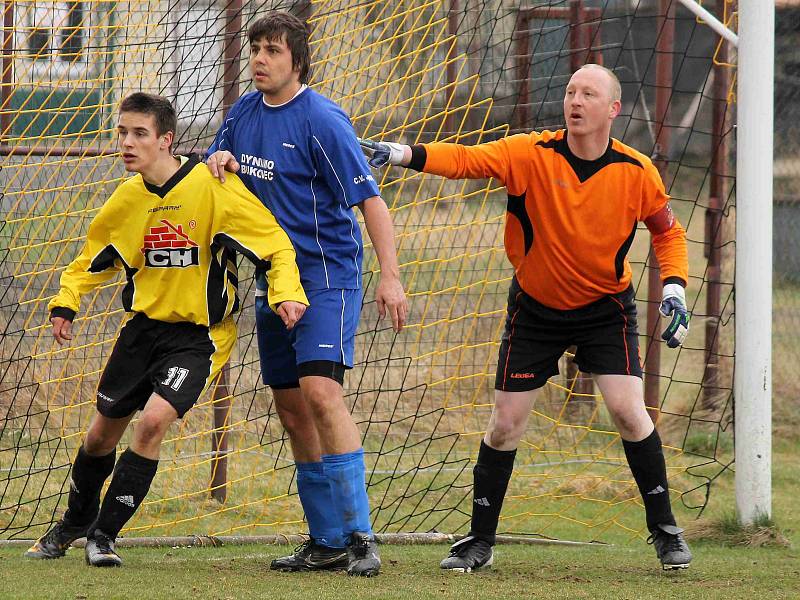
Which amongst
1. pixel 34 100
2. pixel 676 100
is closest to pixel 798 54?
pixel 676 100

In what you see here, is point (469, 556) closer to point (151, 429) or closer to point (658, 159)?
point (151, 429)

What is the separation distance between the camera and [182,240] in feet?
14.9

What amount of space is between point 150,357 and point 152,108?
0.93 metres

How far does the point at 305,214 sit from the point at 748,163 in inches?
87.4

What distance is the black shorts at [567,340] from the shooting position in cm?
471

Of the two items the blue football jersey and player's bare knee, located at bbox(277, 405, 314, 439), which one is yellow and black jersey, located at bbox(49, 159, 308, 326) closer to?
the blue football jersey

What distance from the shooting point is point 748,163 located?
5586 millimetres

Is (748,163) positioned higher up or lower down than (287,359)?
higher up

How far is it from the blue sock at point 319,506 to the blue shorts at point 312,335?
14.1 inches

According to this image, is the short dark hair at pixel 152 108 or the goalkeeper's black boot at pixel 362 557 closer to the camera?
the goalkeeper's black boot at pixel 362 557

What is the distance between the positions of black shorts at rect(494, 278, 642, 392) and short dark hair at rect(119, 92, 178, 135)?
1.52m

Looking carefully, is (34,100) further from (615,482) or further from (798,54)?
(798,54)

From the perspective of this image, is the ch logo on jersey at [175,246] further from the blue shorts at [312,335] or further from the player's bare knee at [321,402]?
the player's bare knee at [321,402]

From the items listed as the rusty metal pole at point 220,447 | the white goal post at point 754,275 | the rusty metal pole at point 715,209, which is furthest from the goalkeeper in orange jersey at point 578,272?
the rusty metal pole at point 715,209
